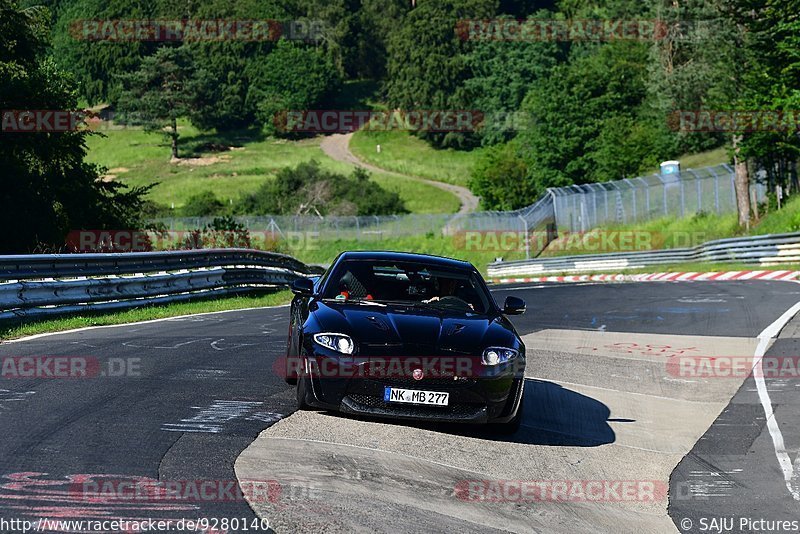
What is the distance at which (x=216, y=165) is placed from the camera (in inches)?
4958

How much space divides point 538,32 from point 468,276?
119267mm

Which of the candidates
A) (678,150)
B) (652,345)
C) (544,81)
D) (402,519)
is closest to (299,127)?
(544,81)

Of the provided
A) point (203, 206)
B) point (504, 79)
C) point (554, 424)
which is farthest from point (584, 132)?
point (554, 424)

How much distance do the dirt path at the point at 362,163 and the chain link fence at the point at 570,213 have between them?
32.1 meters

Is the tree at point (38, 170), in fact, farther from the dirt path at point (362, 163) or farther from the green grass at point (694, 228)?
the dirt path at point (362, 163)

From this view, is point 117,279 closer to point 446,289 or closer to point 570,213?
point 446,289

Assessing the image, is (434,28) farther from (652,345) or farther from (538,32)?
(652,345)

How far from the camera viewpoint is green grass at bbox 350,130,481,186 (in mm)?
118938

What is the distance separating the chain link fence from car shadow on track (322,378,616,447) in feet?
133

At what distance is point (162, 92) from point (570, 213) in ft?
285

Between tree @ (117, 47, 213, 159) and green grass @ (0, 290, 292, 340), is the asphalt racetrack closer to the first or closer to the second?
green grass @ (0, 290, 292, 340)

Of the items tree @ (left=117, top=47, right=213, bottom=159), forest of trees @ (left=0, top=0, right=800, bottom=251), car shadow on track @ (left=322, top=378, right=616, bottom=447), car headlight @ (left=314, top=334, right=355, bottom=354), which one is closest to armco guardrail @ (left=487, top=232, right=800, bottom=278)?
forest of trees @ (left=0, top=0, right=800, bottom=251)

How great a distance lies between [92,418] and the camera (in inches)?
313

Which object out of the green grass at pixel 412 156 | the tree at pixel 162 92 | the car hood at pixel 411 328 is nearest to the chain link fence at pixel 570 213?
the car hood at pixel 411 328
